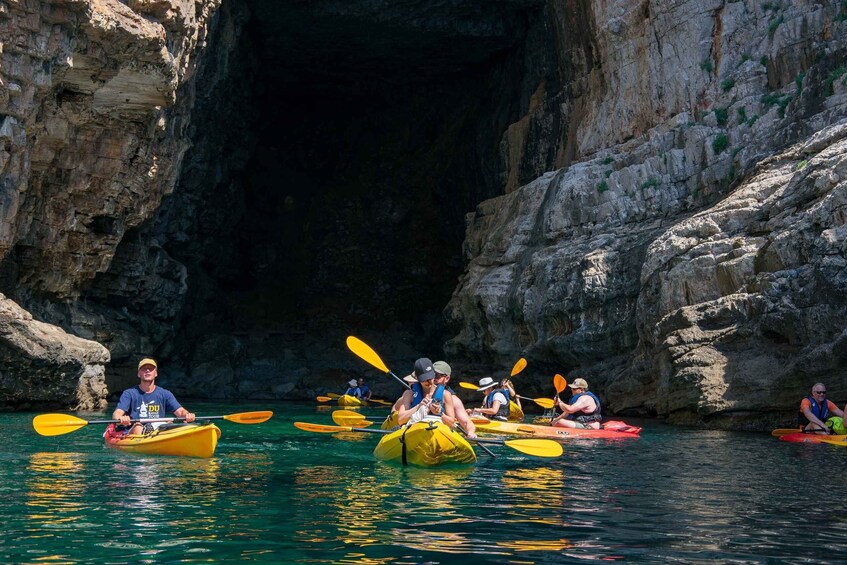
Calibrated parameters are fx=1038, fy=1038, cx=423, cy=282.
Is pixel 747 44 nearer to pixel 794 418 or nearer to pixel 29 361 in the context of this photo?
pixel 794 418

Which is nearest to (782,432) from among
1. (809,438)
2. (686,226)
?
(809,438)

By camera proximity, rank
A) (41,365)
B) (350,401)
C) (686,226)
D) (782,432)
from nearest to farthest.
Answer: (782,432) → (686,226) → (41,365) → (350,401)

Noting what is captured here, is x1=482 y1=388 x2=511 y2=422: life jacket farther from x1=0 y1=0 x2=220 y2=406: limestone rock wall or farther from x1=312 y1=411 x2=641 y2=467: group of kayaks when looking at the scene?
x1=0 y1=0 x2=220 y2=406: limestone rock wall

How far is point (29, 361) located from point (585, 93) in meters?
15.8

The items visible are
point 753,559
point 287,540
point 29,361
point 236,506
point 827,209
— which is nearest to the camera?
point 753,559

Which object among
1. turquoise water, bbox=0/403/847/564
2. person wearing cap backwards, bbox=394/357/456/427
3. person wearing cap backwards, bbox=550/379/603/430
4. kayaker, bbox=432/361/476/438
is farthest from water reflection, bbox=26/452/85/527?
person wearing cap backwards, bbox=550/379/603/430

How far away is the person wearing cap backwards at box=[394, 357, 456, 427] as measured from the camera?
11070mm

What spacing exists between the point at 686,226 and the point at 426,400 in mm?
9685

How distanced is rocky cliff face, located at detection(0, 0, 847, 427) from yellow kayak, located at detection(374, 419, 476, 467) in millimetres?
7065

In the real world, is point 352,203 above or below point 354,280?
above

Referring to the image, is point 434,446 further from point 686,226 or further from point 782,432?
point 686,226

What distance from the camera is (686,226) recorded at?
19328 millimetres

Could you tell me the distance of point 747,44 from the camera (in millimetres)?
23219

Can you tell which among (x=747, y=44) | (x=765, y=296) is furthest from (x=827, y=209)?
(x=747, y=44)
